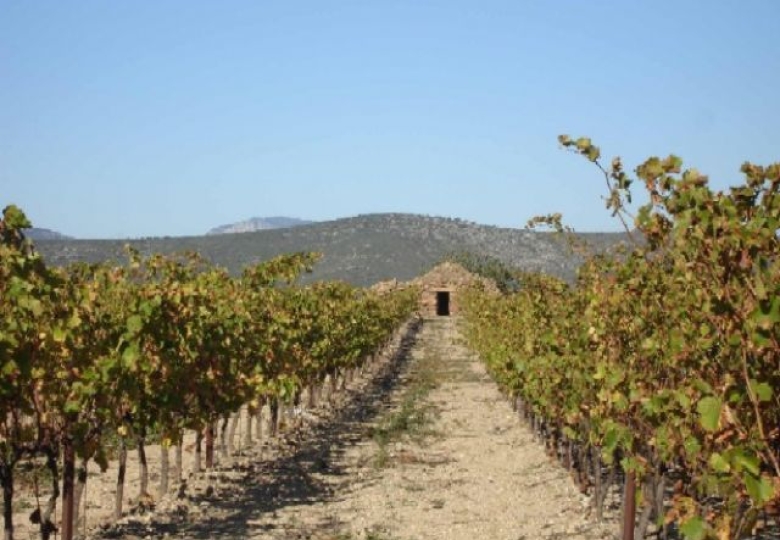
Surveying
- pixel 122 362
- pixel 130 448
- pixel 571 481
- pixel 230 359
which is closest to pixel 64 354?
pixel 122 362

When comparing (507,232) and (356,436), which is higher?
(507,232)

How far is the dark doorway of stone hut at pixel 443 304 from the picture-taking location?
227 feet

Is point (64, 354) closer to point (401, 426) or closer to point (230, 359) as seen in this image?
point (230, 359)

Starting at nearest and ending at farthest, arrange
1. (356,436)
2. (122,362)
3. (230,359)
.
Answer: (122,362), (230,359), (356,436)

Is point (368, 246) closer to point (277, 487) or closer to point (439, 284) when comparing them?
point (439, 284)

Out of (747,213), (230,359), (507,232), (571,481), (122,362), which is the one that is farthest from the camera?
(507,232)

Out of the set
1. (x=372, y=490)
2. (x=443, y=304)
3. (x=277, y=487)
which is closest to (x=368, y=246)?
(x=443, y=304)

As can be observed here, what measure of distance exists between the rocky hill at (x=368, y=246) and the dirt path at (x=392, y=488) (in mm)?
77317

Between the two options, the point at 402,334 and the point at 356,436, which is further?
the point at 402,334

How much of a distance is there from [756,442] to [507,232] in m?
131

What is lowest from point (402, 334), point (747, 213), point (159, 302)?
point (402, 334)

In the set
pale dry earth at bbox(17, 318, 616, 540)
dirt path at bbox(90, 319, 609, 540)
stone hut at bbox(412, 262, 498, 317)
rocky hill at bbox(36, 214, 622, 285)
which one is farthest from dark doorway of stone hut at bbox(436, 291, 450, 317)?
pale dry earth at bbox(17, 318, 616, 540)

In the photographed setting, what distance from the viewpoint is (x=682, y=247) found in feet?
14.8

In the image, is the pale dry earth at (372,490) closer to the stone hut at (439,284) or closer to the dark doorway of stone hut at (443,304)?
the stone hut at (439,284)
